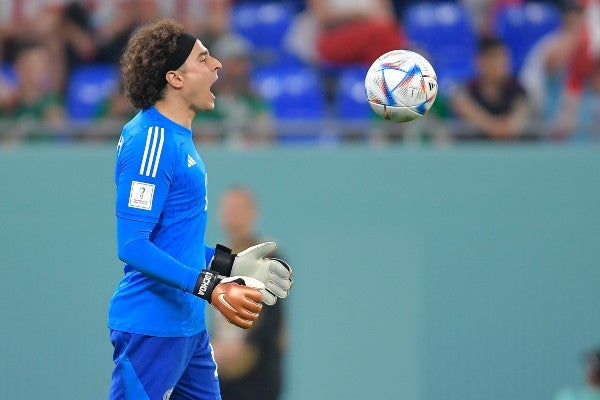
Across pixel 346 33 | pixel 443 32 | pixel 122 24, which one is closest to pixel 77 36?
pixel 122 24

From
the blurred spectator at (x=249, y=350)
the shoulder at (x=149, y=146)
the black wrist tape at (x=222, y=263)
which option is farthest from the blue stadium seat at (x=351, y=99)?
the shoulder at (x=149, y=146)

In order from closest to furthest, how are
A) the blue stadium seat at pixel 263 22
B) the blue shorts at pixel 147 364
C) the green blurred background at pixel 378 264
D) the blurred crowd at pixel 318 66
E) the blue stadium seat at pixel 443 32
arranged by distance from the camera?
the blue shorts at pixel 147 364, the blurred crowd at pixel 318 66, the green blurred background at pixel 378 264, the blue stadium seat at pixel 443 32, the blue stadium seat at pixel 263 22

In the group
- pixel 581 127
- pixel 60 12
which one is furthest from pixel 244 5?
pixel 581 127

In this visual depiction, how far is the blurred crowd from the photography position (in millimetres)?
10445

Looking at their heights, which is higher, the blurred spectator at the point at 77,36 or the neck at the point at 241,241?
the blurred spectator at the point at 77,36

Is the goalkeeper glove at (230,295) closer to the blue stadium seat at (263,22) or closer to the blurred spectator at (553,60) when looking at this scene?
the blurred spectator at (553,60)

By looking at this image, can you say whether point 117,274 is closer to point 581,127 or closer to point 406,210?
point 406,210

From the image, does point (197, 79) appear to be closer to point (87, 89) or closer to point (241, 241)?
point (241, 241)

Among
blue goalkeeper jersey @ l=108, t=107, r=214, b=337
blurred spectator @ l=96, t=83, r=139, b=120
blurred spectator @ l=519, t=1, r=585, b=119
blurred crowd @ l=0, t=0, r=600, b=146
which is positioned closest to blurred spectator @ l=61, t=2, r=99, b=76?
blurred crowd @ l=0, t=0, r=600, b=146

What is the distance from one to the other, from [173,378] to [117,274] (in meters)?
4.90

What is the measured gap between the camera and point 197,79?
19.5 feet

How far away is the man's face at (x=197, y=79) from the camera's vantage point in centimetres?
595

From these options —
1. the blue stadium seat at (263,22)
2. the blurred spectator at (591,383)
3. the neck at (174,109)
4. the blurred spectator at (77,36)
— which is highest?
the blue stadium seat at (263,22)

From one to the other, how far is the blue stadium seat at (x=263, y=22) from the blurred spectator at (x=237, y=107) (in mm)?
1764
